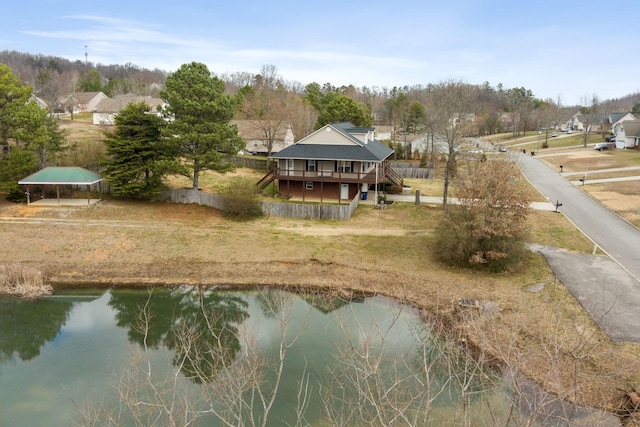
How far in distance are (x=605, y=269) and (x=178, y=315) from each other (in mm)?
22761

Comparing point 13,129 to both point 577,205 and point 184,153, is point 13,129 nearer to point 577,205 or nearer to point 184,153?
point 184,153

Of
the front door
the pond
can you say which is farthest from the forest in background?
the pond

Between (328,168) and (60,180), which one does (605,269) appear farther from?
(60,180)

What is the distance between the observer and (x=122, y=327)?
67.7ft

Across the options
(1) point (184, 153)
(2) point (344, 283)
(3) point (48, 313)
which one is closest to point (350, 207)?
(2) point (344, 283)

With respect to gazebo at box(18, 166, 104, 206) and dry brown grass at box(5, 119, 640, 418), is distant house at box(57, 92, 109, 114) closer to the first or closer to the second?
gazebo at box(18, 166, 104, 206)

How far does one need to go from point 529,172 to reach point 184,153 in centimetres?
4103

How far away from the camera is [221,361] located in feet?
51.6

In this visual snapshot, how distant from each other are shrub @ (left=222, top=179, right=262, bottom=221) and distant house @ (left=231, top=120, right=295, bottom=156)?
2123 cm

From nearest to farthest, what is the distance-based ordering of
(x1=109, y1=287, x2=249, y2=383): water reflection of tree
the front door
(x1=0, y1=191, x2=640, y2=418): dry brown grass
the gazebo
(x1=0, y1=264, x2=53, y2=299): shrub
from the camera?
1. (x1=109, y1=287, x2=249, y2=383): water reflection of tree
2. (x1=0, y1=191, x2=640, y2=418): dry brown grass
3. (x1=0, y1=264, x2=53, y2=299): shrub
4. the gazebo
5. the front door

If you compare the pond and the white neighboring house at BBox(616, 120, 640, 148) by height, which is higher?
the white neighboring house at BBox(616, 120, 640, 148)

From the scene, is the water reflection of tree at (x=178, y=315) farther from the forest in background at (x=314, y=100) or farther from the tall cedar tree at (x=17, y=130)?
the forest in background at (x=314, y=100)

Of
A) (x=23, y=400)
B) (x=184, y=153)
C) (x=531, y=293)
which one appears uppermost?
→ (x=184, y=153)

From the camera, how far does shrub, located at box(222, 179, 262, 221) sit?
33.8 meters
